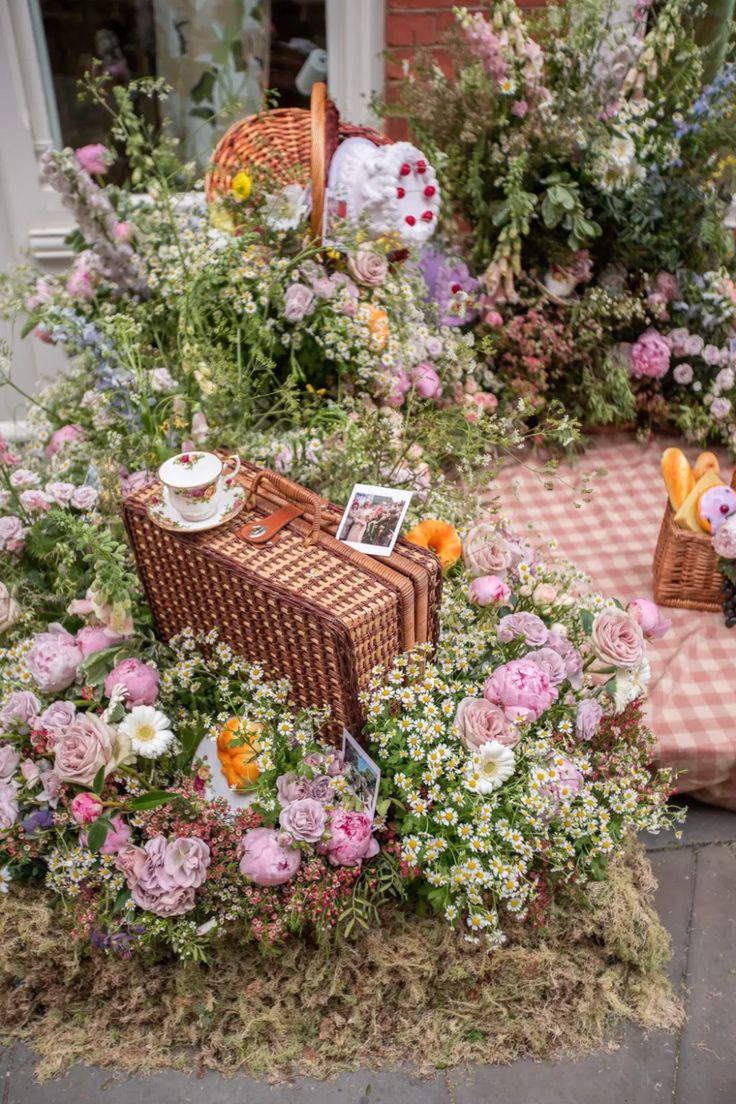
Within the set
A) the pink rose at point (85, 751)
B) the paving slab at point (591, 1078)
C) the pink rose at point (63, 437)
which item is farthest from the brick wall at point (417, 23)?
the paving slab at point (591, 1078)

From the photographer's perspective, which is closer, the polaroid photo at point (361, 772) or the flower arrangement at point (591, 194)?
the polaroid photo at point (361, 772)

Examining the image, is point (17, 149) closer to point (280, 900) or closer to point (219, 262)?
point (219, 262)

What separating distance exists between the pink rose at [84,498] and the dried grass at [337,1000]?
0.94 meters

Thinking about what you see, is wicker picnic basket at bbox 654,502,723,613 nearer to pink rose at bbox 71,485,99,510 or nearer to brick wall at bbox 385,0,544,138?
pink rose at bbox 71,485,99,510

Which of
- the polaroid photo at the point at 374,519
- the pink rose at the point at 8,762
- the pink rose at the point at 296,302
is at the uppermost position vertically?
the pink rose at the point at 296,302

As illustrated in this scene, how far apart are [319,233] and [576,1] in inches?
47.2

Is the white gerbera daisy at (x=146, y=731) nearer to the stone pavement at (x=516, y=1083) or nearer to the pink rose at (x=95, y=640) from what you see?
the pink rose at (x=95, y=640)

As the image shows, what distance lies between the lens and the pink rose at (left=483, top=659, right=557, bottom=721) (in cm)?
180

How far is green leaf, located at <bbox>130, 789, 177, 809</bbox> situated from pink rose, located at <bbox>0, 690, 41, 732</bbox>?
1.06 feet

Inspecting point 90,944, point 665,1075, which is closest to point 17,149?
point 90,944

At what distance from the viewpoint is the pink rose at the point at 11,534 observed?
7.39 feet

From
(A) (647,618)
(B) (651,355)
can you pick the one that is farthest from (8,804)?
(B) (651,355)

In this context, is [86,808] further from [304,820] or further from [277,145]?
[277,145]

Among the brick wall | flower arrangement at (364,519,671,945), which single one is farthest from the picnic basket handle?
the brick wall
